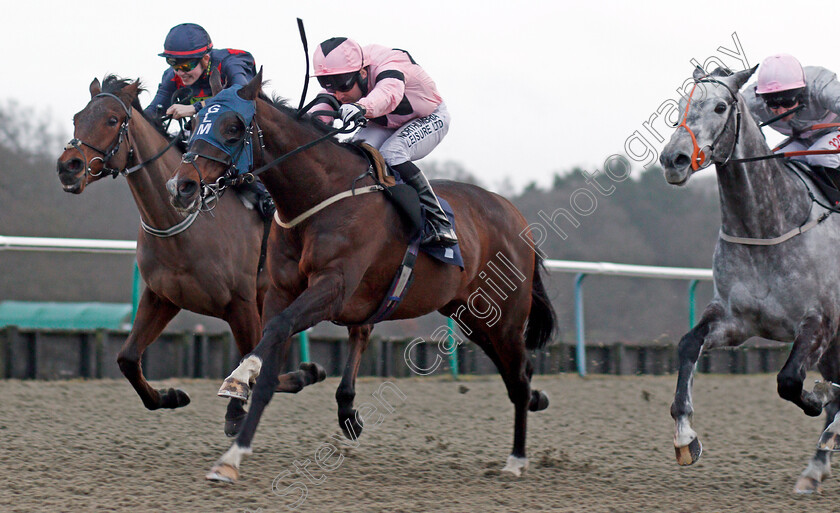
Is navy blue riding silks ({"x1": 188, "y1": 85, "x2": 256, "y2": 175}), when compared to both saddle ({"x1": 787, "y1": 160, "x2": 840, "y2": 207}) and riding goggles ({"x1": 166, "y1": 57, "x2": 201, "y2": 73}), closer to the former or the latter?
riding goggles ({"x1": 166, "y1": 57, "x2": 201, "y2": 73})

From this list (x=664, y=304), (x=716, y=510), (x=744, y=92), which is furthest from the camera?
(x=664, y=304)

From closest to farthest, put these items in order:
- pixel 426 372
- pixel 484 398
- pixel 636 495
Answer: pixel 636 495
pixel 484 398
pixel 426 372

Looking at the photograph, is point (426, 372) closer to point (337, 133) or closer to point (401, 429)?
point (401, 429)

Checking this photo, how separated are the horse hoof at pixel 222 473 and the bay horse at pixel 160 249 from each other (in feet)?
4.69

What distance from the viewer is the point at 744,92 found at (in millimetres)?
5387

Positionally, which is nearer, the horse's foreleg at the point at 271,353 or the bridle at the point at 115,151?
the horse's foreleg at the point at 271,353

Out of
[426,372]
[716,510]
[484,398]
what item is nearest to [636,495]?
[716,510]

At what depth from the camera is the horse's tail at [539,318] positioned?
599 centimetres

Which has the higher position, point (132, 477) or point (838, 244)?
point (838, 244)

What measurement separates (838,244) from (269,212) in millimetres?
3131

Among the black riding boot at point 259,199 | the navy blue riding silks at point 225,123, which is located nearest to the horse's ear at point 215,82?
the black riding boot at point 259,199

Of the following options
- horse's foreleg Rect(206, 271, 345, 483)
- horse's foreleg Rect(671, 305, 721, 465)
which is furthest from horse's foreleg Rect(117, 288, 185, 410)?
horse's foreleg Rect(671, 305, 721, 465)

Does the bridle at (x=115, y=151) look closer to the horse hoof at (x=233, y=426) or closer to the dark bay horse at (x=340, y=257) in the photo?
the dark bay horse at (x=340, y=257)

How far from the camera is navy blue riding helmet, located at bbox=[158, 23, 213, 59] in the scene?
5.42 m
